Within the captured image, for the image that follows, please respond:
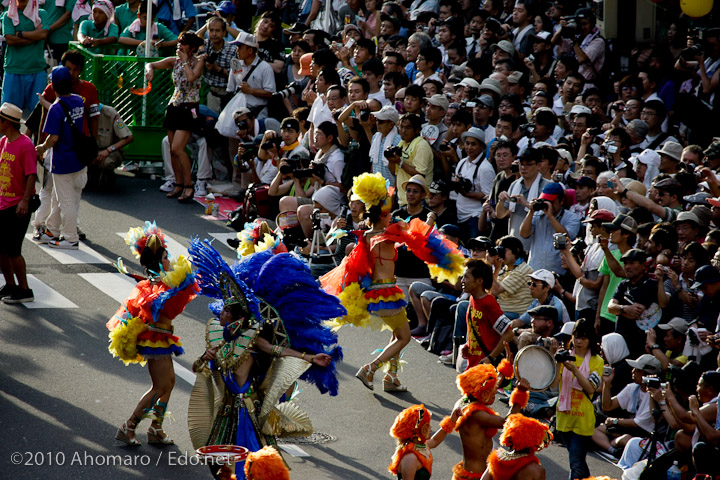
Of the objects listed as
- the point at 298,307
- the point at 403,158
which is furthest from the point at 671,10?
the point at 298,307

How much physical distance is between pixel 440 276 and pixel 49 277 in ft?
17.0

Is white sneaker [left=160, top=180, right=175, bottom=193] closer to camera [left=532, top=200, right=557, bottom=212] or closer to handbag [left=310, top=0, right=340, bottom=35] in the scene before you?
handbag [left=310, top=0, right=340, bottom=35]

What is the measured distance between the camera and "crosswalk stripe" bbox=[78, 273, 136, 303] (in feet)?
38.8

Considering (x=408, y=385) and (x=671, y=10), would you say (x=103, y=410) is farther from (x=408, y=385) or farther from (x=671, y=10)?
(x=671, y=10)

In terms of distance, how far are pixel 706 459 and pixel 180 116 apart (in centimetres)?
1029

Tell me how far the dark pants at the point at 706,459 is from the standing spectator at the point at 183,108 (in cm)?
994

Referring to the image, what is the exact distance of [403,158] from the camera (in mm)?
12422

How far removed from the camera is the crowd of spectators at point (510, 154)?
8688 millimetres

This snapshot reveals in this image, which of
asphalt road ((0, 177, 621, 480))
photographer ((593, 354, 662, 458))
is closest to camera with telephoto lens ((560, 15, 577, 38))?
asphalt road ((0, 177, 621, 480))

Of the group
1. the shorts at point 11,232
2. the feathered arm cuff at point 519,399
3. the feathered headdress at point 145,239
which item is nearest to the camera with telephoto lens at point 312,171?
the shorts at point 11,232

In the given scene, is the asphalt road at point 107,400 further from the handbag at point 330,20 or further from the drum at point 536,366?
the handbag at point 330,20

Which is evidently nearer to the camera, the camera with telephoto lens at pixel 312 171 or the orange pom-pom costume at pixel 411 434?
Answer: the orange pom-pom costume at pixel 411 434

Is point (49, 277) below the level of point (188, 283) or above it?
below

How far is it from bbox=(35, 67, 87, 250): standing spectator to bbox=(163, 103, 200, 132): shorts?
236 centimetres
